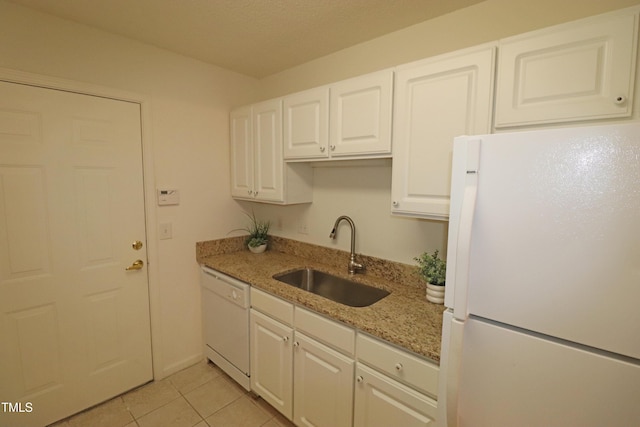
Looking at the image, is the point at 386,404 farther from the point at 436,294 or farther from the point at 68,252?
the point at 68,252

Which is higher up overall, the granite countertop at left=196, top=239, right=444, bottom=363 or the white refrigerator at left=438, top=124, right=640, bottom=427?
the white refrigerator at left=438, top=124, right=640, bottom=427

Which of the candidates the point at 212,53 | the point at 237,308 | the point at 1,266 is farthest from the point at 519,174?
the point at 1,266

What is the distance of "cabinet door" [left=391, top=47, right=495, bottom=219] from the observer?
1.25 m

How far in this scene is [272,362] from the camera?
1.84 meters

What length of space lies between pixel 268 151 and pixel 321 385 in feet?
5.19

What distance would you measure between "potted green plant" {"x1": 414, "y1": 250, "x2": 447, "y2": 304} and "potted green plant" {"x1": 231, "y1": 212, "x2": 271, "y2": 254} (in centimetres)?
149

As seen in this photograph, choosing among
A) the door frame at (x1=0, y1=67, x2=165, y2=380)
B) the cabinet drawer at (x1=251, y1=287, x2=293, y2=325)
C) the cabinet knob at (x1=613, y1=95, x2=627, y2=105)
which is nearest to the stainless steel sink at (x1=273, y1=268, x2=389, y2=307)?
the cabinet drawer at (x1=251, y1=287, x2=293, y2=325)

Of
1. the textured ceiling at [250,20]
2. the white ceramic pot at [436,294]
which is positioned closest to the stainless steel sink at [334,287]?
the white ceramic pot at [436,294]

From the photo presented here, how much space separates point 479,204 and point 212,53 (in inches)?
85.3

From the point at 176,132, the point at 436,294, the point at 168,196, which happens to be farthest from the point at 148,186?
the point at 436,294

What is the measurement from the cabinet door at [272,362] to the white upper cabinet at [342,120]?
1.11 meters

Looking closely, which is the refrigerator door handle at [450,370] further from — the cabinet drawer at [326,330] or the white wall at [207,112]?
the white wall at [207,112]

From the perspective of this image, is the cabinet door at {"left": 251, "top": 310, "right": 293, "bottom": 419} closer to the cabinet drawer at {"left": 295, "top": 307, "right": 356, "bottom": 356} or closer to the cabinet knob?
the cabinet drawer at {"left": 295, "top": 307, "right": 356, "bottom": 356}

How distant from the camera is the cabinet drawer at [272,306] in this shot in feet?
5.61
